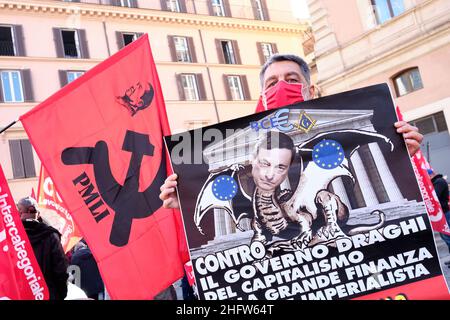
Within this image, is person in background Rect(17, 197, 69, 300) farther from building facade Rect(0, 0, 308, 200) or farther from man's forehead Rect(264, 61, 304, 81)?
building facade Rect(0, 0, 308, 200)

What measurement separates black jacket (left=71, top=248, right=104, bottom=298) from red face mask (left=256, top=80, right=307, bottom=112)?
4419 millimetres

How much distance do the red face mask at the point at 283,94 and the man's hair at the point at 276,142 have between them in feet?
1.27

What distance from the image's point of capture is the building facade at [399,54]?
1241cm

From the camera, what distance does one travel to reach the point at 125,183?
3.03 m

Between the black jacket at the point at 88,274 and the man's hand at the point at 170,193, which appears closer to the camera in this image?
the man's hand at the point at 170,193

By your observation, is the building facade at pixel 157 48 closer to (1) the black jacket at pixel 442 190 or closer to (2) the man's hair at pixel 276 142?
(1) the black jacket at pixel 442 190

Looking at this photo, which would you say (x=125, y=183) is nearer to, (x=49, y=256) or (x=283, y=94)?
(x=283, y=94)

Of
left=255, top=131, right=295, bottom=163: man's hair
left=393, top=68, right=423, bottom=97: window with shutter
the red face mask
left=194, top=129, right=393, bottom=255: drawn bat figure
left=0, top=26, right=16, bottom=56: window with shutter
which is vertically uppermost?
left=0, top=26, right=16, bottom=56: window with shutter

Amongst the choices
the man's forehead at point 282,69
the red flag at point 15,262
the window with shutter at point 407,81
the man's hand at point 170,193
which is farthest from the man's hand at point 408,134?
the window with shutter at point 407,81

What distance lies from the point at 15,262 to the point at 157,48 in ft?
76.1

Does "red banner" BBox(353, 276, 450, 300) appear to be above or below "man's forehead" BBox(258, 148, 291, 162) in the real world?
below

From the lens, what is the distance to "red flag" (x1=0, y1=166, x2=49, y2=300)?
11.1ft

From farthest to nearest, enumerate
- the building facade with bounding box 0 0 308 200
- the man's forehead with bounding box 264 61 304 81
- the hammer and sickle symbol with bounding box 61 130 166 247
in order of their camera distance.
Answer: the building facade with bounding box 0 0 308 200 < the hammer and sickle symbol with bounding box 61 130 166 247 < the man's forehead with bounding box 264 61 304 81

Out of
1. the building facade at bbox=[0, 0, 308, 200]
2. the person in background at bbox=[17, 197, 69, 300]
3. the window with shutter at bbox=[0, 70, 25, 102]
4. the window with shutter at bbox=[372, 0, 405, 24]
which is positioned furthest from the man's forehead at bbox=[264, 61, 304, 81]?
the window with shutter at bbox=[0, 70, 25, 102]
